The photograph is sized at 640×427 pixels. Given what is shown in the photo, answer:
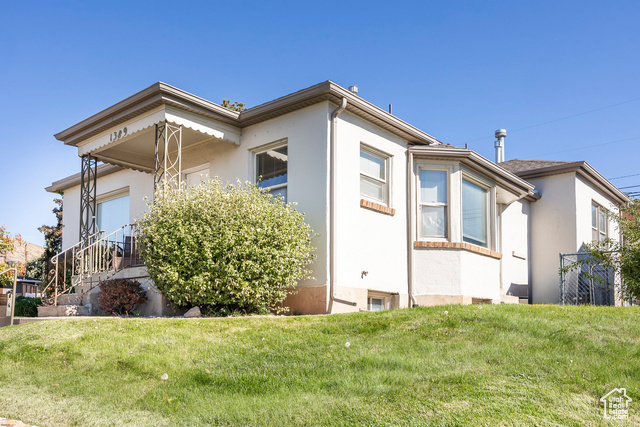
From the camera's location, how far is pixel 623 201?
778 inches

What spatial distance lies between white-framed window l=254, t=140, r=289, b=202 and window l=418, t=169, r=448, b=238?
301 centimetres

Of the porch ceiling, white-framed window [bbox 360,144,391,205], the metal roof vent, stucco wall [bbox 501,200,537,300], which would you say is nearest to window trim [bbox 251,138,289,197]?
the porch ceiling

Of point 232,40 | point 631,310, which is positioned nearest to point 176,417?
point 631,310

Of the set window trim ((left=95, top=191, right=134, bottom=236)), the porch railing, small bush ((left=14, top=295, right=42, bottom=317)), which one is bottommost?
small bush ((left=14, top=295, right=42, bottom=317))

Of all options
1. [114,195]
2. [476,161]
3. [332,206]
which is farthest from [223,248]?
[114,195]

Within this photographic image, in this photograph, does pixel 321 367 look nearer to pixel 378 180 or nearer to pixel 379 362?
pixel 379 362

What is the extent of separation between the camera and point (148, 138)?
40.3ft

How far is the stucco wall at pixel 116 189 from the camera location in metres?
15.2

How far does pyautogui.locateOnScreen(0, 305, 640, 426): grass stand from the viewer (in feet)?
14.2

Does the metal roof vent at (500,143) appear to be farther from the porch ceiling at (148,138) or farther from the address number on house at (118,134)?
the address number on house at (118,134)

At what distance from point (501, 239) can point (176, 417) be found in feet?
38.0

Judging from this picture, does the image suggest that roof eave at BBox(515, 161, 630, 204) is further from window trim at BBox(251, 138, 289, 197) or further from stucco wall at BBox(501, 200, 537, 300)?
window trim at BBox(251, 138, 289, 197)

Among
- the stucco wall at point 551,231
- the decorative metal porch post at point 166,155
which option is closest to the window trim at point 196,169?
the decorative metal porch post at point 166,155

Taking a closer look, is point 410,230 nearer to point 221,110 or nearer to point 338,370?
point 221,110
